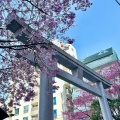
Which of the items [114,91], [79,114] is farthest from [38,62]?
[79,114]

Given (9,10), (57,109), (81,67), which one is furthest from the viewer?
(57,109)

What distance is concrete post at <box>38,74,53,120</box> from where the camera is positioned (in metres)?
3.55

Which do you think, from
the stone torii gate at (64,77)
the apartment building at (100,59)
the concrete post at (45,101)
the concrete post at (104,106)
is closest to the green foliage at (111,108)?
the stone torii gate at (64,77)

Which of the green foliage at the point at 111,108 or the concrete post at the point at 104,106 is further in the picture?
the green foliage at the point at 111,108

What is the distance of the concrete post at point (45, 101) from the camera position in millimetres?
3554

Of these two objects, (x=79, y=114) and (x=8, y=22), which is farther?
(x=79, y=114)

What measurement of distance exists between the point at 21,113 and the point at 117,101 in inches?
718

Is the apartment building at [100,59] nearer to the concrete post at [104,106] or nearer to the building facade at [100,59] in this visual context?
the building facade at [100,59]

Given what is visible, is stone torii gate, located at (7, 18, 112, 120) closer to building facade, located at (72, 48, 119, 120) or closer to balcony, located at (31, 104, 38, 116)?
building facade, located at (72, 48, 119, 120)

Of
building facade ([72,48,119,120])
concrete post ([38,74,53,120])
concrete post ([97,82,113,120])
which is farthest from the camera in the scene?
building facade ([72,48,119,120])

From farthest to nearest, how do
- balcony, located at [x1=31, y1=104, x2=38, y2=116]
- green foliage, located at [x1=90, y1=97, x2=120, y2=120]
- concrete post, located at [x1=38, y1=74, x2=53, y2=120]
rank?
balcony, located at [x1=31, y1=104, x2=38, y2=116] < green foliage, located at [x1=90, y1=97, x2=120, y2=120] < concrete post, located at [x1=38, y1=74, x2=53, y2=120]

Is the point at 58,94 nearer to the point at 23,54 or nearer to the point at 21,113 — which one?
the point at 21,113

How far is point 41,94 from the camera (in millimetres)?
3783

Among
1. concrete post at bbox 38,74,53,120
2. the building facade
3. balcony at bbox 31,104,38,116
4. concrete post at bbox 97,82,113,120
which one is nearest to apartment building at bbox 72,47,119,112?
the building facade
